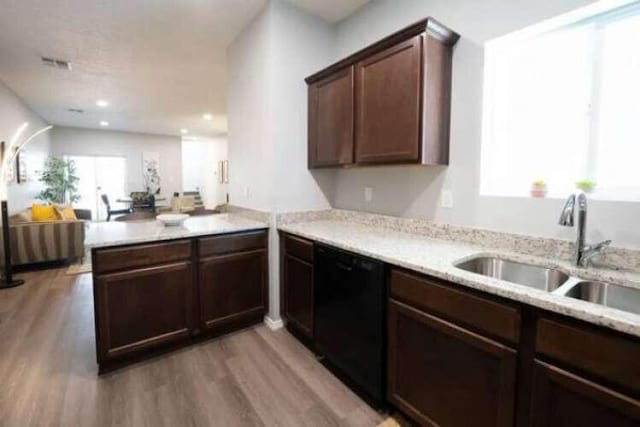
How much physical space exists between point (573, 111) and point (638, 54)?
1.01 ft

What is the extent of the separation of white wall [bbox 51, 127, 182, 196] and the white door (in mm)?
149

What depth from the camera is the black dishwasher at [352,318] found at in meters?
1.69

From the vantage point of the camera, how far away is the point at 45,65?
12.3 feet

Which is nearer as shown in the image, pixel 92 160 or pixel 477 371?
pixel 477 371

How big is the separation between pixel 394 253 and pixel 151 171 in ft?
31.2

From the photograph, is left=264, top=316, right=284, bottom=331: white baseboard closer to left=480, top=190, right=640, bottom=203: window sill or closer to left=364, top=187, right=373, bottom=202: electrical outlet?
left=364, top=187, right=373, bottom=202: electrical outlet

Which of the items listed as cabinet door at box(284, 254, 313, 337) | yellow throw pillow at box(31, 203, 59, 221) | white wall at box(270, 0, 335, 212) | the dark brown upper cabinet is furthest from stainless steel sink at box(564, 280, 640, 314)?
yellow throw pillow at box(31, 203, 59, 221)

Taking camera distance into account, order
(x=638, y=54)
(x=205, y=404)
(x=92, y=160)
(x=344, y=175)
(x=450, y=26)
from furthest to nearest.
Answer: (x=92, y=160), (x=344, y=175), (x=450, y=26), (x=205, y=404), (x=638, y=54)

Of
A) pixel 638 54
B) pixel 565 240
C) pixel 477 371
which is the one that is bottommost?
pixel 477 371

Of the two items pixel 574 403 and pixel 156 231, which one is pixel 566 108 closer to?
pixel 574 403

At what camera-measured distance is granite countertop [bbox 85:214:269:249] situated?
2.03 metres

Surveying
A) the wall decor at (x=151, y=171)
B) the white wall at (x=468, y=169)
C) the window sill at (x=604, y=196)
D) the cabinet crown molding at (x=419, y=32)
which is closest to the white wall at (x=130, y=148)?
the wall decor at (x=151, y=171)

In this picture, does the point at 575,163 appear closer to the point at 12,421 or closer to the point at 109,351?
the point at 109,351

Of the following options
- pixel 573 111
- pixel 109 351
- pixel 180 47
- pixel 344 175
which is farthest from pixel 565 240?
pixel 180 47
